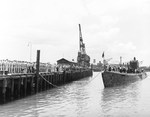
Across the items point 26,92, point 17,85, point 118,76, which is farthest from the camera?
point 118,76

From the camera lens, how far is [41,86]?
29688 millimetres

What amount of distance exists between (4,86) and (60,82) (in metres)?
21.6

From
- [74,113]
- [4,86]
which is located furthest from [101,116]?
[4,86]

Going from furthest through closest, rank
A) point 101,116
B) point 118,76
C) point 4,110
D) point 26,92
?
1. point 118,76
2. point 26,92
3. point 4,110
4. point 101,116

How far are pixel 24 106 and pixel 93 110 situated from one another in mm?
5213

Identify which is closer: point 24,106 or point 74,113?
point 74,113

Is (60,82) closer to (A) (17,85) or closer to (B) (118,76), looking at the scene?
(B) (118,76)

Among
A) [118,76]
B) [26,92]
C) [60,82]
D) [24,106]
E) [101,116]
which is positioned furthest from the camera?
[60,82]

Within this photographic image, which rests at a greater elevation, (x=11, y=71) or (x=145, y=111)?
(x=11, y=71)

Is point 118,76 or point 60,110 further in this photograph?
point 118,76

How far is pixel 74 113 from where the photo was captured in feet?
56.1

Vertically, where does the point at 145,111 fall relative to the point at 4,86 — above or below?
below

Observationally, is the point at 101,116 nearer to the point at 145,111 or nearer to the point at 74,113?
the point at 74,113

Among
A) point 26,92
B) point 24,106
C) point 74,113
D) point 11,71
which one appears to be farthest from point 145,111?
point 11,71
